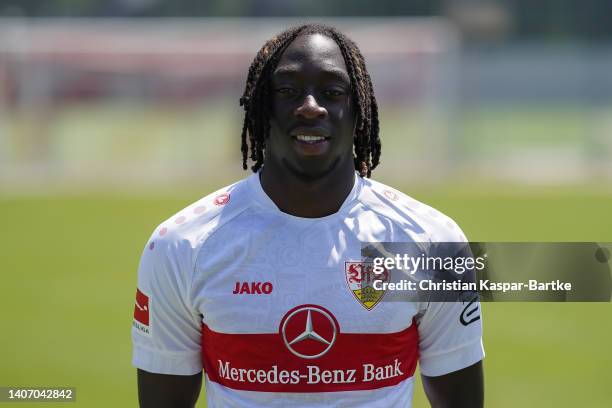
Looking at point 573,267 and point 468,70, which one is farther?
point 468,70

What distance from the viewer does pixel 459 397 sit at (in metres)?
3.07

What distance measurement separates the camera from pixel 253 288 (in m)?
2.91

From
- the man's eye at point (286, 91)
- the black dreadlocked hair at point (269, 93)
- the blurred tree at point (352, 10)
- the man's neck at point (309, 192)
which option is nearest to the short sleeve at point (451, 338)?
the man's neck at point (309, 192)

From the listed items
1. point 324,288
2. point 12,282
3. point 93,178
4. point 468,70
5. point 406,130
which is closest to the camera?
point 324,288

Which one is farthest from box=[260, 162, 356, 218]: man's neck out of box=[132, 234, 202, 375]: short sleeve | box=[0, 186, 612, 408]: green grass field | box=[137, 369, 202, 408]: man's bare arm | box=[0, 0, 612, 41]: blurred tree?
box=[0, 0, 612, 41]: blurred tree

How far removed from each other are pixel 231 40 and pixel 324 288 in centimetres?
2274

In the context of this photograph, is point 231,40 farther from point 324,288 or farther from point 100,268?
point 324,288

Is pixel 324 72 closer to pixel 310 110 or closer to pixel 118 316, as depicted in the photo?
pixel 310 110

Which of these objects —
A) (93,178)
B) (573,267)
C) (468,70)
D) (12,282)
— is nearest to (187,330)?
(573,267)

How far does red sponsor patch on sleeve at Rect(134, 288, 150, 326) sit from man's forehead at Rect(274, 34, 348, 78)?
2.63 feet

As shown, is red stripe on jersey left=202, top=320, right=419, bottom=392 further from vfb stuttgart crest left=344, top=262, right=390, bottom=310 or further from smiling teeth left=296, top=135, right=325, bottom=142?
smiling teeth left=296, top=135, right=325, bottom=142

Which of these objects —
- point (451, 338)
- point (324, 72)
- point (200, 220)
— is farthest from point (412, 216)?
point (200, 220)

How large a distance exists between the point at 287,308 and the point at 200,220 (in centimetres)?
39

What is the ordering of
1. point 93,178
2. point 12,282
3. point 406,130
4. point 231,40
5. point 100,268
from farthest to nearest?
1. point 231,40
2. point 406,130
3. point 93,178
4. point 100,268
5. point 12,282
